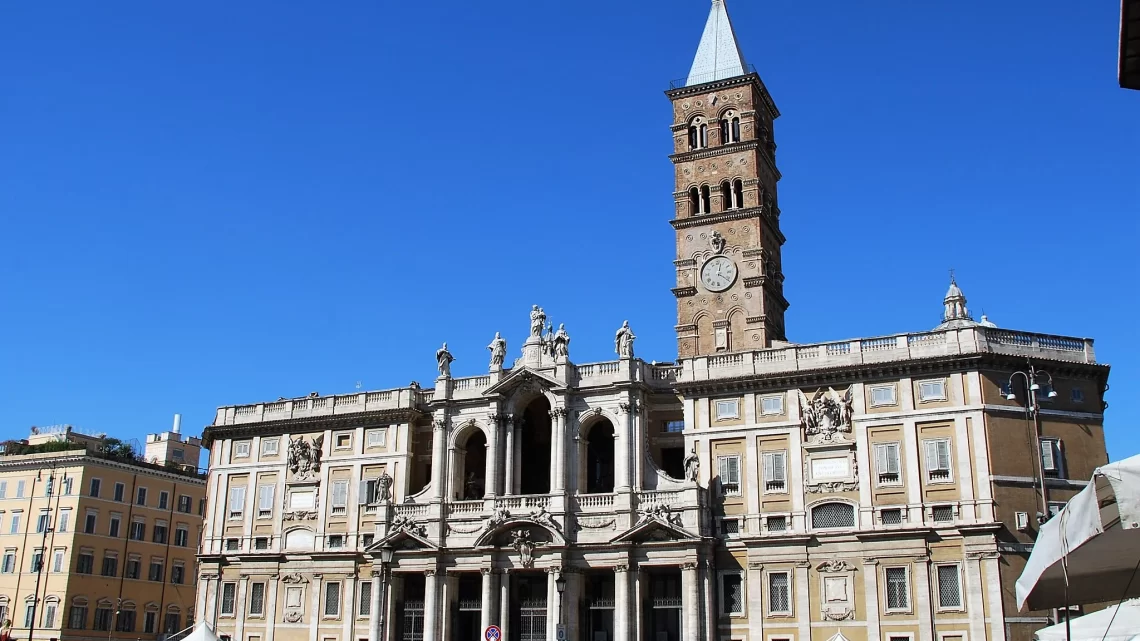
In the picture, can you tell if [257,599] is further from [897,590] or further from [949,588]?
[949,588]

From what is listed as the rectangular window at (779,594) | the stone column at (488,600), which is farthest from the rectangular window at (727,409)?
the stone column at (488,600)

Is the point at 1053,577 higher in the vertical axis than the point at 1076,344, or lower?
lower

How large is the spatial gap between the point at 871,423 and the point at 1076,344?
10.5 m

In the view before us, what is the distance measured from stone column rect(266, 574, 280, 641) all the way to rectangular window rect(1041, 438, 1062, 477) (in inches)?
1604

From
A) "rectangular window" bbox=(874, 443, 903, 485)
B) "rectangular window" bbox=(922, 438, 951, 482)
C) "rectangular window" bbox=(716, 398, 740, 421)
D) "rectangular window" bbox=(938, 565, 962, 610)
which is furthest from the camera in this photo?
"rectangular window" bbox=(716, 398, 740, 421)

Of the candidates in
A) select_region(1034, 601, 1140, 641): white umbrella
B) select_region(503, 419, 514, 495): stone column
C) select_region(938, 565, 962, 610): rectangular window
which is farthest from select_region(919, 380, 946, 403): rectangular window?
select_region(1034, 601, 1140, 641): white umbrella

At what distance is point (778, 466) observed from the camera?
53469 mm

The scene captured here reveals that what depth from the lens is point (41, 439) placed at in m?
93.2

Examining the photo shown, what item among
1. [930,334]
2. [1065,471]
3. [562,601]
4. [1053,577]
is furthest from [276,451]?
[1053,577]

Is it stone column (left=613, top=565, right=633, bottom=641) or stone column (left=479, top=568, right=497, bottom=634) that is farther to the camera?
stone column (left=479, top=568, right=497, bottom=634)

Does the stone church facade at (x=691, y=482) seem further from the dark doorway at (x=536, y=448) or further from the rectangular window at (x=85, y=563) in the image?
the rectangular window at (x=85, y=563)

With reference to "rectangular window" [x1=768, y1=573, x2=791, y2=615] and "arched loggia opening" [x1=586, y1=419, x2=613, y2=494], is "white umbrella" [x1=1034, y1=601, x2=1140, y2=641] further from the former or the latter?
"arched loggia opening" [x1=586, y1=419, x2=613, y2=494]

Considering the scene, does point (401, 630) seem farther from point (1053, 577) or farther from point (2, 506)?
point (1053, 577)

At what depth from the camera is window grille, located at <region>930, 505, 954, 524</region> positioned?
49.8 metres
